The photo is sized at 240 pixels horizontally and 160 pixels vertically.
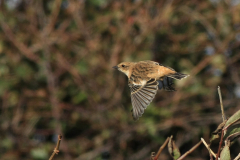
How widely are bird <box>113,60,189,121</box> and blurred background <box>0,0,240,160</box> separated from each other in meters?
1.67

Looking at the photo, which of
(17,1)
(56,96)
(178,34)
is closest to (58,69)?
(56,96)

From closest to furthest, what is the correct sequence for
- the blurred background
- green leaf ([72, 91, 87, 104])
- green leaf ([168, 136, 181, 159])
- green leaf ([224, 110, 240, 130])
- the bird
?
green leaf ([224, 110, 240, 130]) < green leaf ([168, 136, 181, 159]) < the bird < the blurred background < green leaf ([72, 91, 87, 104])

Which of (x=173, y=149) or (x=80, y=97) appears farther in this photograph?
(x=80, y=97)

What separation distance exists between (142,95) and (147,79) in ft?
0.96

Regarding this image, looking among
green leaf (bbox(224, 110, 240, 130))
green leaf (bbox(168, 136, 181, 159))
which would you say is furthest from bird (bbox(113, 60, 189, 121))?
green leaf (bbox(224, 110, 240, 130))

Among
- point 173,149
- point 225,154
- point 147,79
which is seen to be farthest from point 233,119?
point 147,79

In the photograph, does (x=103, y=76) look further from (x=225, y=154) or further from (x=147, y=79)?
(x=225, y=154)

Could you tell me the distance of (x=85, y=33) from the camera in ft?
17.1

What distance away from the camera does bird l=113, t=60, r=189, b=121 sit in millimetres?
2807

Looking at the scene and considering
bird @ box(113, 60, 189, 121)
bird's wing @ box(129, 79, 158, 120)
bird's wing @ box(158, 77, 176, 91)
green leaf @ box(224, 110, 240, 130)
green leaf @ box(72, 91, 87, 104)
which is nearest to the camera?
green leaf @ box(224, 110, 240, 130)

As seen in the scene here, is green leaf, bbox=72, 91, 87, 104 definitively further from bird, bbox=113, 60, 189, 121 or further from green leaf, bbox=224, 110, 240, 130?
green leaf, bbox=224, 110, 240, 130

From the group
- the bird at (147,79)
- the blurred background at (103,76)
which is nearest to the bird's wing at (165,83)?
the bird at (147,79)

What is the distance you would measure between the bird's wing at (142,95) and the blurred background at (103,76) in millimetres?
1957

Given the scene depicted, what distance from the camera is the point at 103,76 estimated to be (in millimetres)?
5191
